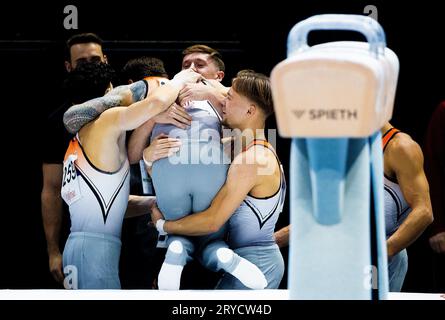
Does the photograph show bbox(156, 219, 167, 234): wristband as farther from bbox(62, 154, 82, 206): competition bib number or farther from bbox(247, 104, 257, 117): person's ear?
bbox(247, 104, 257, 117): person's ear

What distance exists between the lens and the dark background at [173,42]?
3422 millimetres

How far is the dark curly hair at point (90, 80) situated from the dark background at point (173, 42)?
0.30 meters

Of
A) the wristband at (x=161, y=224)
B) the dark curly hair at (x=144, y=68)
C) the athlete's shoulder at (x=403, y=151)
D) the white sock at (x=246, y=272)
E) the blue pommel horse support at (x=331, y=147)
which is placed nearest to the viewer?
the blue pommel horse support at (x=331, y=147)

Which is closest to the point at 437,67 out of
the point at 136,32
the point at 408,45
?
the point at 408,45

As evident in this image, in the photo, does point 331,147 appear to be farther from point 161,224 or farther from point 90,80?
point 90,80

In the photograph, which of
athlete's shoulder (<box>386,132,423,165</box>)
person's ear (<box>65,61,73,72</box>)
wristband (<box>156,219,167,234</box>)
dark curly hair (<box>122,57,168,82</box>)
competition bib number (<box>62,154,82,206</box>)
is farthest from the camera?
person's ear (<box>65,61,73,72</box>)

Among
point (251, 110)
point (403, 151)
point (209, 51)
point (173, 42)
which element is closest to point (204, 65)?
point (209, 51)

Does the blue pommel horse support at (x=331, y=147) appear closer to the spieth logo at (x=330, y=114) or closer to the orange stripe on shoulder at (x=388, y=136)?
the spieth logo at (x=330, y=114)

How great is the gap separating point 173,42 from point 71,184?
0.93 metres

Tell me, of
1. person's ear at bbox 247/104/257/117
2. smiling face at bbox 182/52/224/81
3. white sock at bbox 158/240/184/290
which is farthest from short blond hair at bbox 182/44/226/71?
white sock at bbox 158/240/184/290

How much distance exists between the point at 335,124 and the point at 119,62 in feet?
7.89

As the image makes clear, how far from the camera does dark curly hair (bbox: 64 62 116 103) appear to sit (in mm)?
3268

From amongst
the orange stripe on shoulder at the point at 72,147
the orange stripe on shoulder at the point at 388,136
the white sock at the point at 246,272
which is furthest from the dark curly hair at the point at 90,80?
the orange stripe on shoulder at the point at 388,136

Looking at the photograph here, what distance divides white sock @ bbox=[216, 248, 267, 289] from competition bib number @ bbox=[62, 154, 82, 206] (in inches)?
32.0
